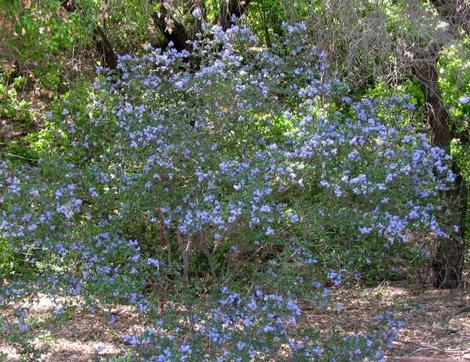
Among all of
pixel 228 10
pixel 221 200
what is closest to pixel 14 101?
pixel 228 10

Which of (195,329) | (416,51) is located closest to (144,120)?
(195,329)

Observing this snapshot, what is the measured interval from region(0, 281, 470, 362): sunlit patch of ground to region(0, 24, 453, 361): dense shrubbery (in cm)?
41

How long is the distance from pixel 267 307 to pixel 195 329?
56cm

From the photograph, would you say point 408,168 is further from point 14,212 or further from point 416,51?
point 14,212

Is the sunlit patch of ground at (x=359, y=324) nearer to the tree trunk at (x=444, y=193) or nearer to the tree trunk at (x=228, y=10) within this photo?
the tree trunk at (x=444, y=193)

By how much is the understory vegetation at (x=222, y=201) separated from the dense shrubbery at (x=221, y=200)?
0.04ft

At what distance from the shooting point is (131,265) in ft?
16.3

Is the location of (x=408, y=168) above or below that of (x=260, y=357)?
above

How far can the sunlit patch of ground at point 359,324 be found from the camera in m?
5.52

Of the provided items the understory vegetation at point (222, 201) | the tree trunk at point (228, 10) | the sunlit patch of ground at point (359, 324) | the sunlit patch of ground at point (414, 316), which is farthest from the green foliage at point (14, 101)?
Answer: the sunlit patch of ground at point (414, 316)

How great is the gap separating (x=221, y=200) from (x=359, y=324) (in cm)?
172

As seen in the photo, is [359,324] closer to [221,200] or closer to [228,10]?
[221,200]

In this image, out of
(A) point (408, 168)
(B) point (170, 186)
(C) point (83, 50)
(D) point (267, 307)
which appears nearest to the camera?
(D) point (267, 307)

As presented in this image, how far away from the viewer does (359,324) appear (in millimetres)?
5949
